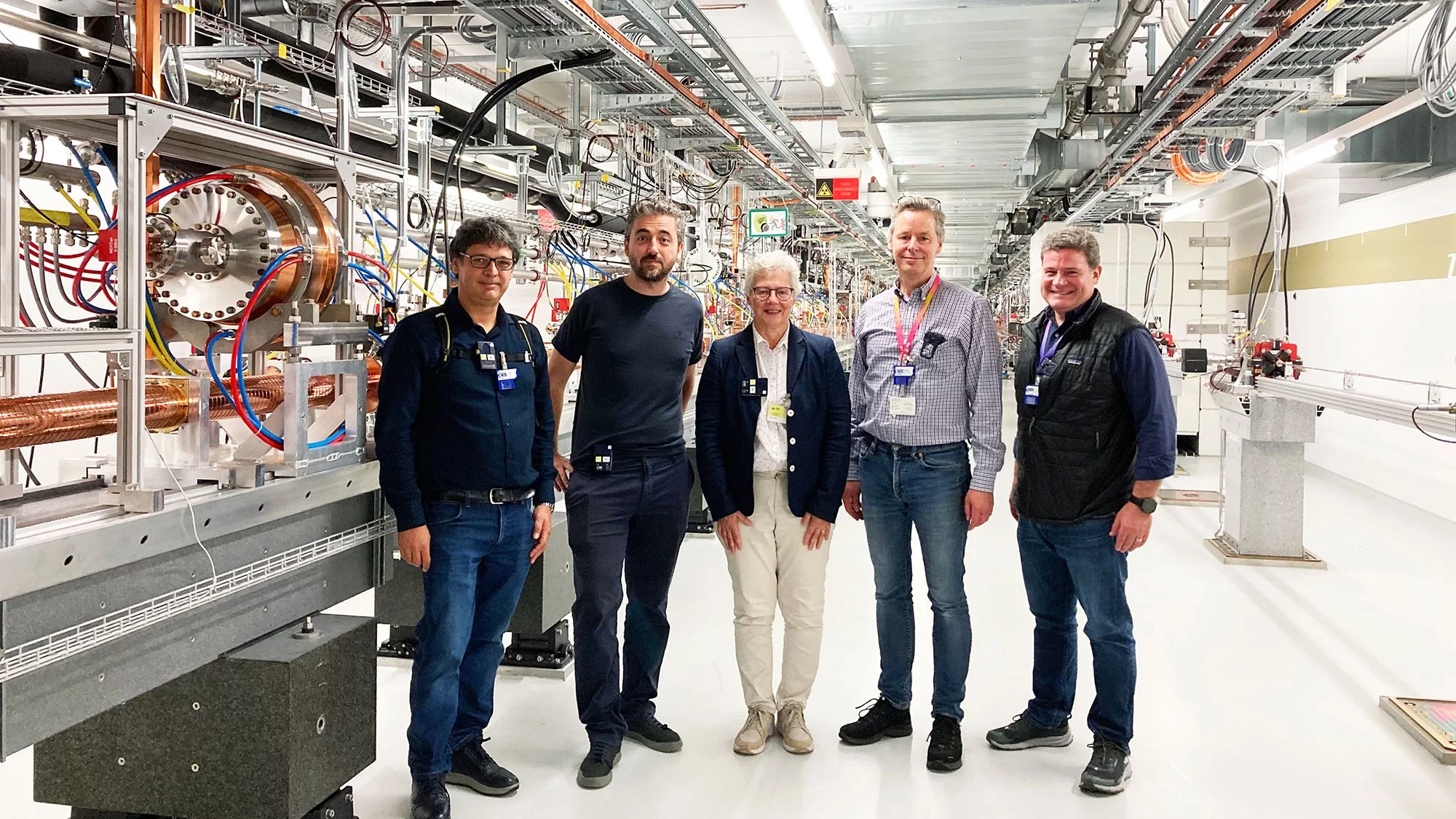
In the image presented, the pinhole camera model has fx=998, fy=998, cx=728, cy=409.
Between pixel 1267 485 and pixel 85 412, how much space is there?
5219 mm

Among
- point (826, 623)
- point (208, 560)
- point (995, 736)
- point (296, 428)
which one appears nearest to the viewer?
point (208, 560)

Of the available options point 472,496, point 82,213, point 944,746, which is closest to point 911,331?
point 944,746

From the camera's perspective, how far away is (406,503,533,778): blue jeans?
7.64ft

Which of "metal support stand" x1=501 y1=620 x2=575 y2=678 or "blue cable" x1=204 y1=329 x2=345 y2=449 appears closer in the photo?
"blue cable" x1=204 y1=329 x2=345 y2=449

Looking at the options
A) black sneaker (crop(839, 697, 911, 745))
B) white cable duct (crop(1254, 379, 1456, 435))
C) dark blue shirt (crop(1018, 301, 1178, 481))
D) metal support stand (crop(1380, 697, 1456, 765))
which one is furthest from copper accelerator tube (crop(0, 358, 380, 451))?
metal support stand (crop(1380, 697, 1456, 765))

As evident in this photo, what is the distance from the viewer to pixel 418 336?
2293mm

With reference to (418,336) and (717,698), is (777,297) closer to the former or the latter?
(418,336)

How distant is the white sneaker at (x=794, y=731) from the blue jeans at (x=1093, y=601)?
28.9 inches

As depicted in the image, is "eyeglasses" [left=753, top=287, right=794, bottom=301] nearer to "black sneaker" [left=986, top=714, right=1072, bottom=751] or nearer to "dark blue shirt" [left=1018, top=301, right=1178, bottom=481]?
"dark blue shirt" [left=1018, top=301, right=1178, bottom=481]

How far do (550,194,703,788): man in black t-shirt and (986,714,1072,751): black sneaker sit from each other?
1075 mm

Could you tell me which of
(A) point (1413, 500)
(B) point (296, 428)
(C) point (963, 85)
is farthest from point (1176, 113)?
(B) point (296, 428)

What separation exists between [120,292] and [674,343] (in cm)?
136

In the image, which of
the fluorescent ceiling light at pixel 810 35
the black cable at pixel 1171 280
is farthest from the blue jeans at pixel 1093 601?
the black cable at pixel 1171 280

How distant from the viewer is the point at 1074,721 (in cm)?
311
